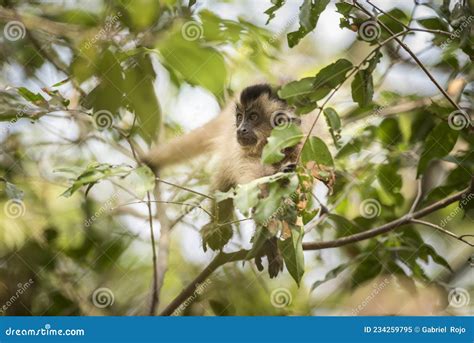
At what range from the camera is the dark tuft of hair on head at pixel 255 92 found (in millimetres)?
Result: 2770

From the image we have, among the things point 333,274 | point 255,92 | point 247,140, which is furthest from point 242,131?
point 333,274

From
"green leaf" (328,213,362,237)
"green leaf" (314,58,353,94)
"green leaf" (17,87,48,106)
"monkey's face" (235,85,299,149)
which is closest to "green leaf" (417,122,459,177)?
"green leaf" (328,213,362,237)

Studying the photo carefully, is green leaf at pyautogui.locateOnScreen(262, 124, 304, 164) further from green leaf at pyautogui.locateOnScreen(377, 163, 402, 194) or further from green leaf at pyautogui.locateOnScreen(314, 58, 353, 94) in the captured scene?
green leaf at pyautogui.locateOnScreen(377, 163, 402, 194)

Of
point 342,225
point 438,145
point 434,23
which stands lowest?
point 342,225

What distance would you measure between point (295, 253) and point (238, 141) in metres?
1.07

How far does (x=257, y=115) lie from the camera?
279 cm

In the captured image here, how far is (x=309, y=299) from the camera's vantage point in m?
2.66

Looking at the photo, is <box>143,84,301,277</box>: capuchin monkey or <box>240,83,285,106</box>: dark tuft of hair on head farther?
<box>240,83,285,106</box>: dark tuft of hair on head

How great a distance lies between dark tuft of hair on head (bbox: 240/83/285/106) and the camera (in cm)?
277

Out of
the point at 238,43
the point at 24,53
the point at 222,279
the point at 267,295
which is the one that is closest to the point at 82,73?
the point at 24,53

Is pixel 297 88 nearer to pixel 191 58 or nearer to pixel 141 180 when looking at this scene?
pixel 141 180

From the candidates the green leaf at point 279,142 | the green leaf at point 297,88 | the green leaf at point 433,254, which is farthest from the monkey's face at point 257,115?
the green leaf at point 279,142

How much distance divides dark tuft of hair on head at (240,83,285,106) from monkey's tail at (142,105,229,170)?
0.63 ft

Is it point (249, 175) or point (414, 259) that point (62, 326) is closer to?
point (249, 175)
